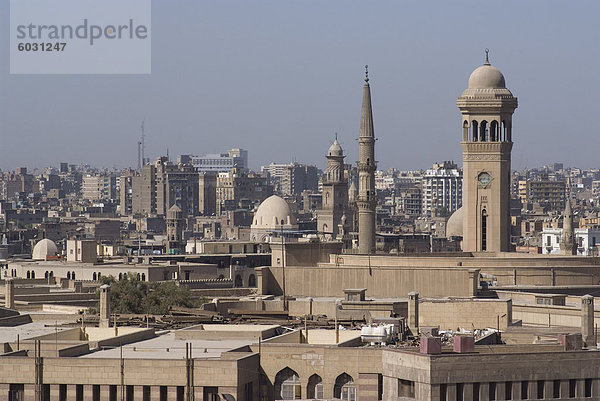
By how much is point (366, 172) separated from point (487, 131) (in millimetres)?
12886

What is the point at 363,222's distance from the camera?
89.2 metres

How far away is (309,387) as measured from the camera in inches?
1638

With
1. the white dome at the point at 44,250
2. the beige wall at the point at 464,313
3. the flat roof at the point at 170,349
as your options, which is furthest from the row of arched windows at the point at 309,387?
the white dome at the point at 44,250

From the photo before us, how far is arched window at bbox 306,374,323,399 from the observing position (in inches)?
1634

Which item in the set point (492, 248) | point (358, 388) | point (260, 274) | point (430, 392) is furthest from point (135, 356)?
point (492, 248)

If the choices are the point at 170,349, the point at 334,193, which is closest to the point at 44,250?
the point at 334,193

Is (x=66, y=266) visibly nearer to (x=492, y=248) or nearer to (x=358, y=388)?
(x=492, y=248)

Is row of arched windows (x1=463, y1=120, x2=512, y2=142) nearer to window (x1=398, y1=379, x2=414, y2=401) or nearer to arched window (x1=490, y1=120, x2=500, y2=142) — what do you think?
arched window (x1=490, y1=120, x2=500, y2=142)

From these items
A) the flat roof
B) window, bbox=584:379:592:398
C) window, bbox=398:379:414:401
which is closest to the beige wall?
the flat roof

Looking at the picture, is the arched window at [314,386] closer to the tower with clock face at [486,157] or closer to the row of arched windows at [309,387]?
the row of arched windows at [309,387]

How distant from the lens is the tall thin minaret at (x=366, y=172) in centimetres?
8912

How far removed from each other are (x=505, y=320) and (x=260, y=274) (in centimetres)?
1698

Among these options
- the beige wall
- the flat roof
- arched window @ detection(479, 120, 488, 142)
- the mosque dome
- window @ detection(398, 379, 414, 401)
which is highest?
arched window @ detection(479, 120, 488, 142)

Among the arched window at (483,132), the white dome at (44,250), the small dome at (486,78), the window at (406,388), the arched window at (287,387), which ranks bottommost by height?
the arched window at (287,387)
